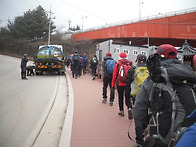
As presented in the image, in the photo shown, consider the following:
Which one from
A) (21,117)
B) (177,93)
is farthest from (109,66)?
(177,93)

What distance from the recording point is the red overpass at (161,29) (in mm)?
21891

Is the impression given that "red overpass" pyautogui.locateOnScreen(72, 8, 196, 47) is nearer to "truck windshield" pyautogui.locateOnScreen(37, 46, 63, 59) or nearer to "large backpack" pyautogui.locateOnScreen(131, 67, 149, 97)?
"truck windshield" pyautogui.locateOnScreen(37, 46, 63, 59)

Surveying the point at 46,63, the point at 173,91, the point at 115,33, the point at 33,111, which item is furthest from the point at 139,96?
the point at 115,33

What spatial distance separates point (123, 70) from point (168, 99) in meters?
3.45

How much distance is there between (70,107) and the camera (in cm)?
620

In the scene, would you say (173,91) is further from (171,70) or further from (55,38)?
(55,38)

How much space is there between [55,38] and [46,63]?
39.0 m

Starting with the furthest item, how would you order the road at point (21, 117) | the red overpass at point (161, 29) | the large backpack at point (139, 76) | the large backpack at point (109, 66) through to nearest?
the red overpass at point (161, 29) < the large backpack at point (109, 66) < the road at point (21, 117) < the large backpack at point (139, 76)

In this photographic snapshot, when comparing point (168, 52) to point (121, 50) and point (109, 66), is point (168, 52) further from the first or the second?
point (121, 50)

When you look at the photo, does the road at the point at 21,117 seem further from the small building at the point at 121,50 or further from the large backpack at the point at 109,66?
the small building at the point at 121,50

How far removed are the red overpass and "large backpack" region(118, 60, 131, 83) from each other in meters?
14.6

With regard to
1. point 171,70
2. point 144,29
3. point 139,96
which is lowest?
point 139,96

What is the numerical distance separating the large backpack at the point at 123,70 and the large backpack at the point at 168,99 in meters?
3.27

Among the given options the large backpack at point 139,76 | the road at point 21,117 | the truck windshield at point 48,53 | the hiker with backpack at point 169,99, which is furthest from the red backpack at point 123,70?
the truck windshield at point 48,53
